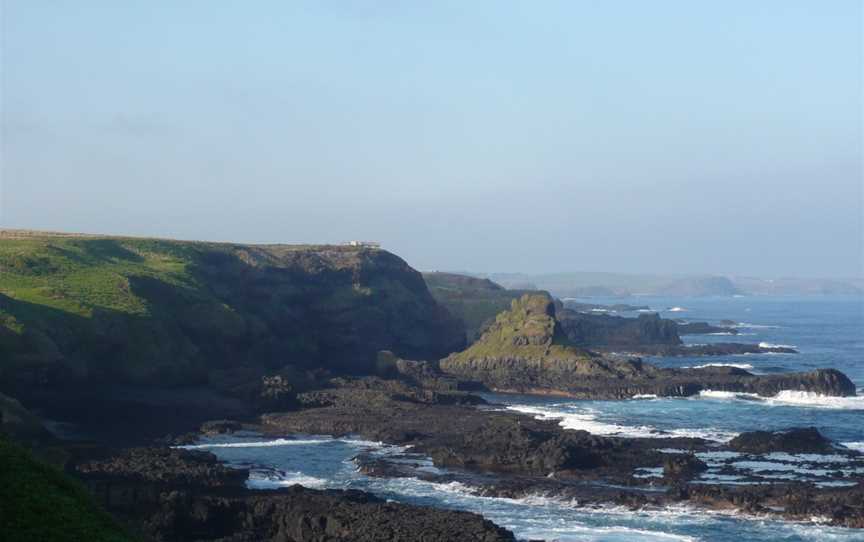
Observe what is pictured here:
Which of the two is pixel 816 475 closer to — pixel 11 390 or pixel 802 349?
pixel 11 390

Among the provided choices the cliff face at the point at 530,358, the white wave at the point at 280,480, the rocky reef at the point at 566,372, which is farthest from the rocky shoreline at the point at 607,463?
the cliff face at the point at 530,358

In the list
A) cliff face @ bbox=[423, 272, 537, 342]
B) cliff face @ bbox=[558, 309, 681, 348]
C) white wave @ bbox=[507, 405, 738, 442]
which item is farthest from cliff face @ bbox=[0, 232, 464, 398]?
white wave @ bbox=[507, 405, 738, 442]

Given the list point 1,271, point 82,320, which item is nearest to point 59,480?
point 82,320

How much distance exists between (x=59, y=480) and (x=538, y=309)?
253 ft

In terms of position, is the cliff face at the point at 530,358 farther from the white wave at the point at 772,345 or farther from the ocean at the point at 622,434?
the white wave at the point at 772,345

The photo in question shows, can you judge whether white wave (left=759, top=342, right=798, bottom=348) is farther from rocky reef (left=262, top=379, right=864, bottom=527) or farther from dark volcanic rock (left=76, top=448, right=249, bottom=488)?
dark volcanic rock (left=76, top=448, right=249, bottom=488)

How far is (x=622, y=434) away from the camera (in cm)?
6122

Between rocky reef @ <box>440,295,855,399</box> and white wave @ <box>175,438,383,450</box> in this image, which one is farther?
rocky reef @ <box>440,295,855,399</box>

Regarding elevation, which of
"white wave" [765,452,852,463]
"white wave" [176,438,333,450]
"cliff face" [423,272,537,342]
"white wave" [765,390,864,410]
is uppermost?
"cliff face" [423,272,537,342]

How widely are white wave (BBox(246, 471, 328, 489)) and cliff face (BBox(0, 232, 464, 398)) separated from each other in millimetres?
20341

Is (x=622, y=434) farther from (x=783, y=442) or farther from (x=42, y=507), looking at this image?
(x=42, y=507)

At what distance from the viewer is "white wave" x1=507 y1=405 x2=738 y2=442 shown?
60.6 m

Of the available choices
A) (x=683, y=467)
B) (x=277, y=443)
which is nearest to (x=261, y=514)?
(x=277, y=443)

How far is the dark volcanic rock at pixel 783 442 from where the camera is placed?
2169 inches
